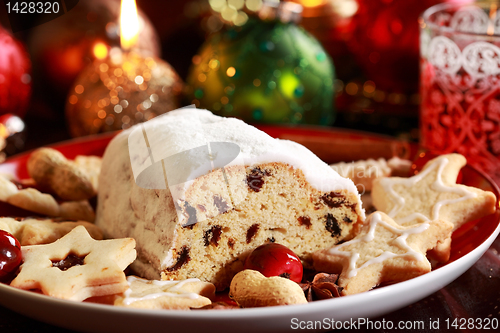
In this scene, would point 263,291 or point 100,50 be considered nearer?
point 263,291

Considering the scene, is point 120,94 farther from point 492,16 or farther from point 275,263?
point 492,16

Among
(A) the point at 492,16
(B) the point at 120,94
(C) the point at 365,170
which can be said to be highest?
(A) the point at 492,16

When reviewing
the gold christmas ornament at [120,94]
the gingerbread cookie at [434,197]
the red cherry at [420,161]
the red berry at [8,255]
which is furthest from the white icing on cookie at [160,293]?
the gold christmas ornament at [120,94]

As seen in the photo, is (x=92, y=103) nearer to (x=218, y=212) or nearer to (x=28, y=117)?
(x=28, y=117)

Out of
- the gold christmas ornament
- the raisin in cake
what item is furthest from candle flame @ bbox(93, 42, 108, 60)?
the raisin in cake

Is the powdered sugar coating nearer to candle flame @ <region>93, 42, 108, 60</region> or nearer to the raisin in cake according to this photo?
the raisin in cake

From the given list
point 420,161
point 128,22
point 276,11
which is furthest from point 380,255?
point 128,22

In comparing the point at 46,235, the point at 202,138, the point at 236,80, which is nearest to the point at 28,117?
the point at 236,80

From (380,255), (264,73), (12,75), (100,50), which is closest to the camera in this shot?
(380,255)
